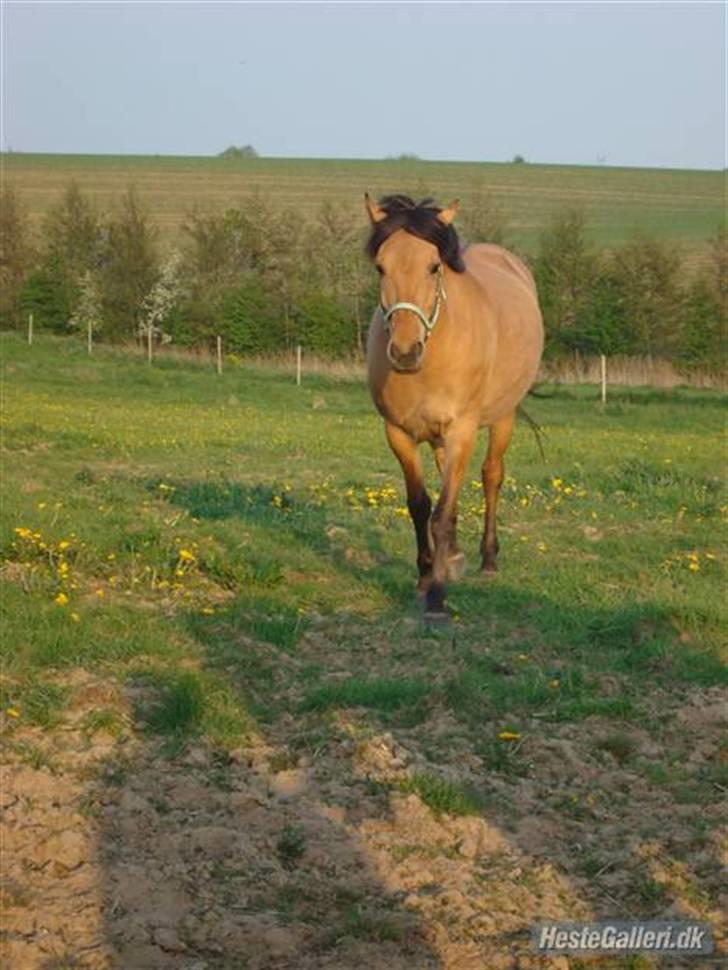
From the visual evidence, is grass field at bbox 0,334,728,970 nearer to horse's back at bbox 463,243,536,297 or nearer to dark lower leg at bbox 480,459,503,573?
dark lower leg at bbox 480,459,503,573

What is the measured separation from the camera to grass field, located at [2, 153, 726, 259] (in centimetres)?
7438

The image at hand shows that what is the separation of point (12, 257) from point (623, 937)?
46907 millimetres

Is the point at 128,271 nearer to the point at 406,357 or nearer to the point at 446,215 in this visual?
the point at 446,215

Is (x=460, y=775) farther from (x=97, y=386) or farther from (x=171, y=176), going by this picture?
(x=171, y=176)

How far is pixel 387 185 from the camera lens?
84312mm

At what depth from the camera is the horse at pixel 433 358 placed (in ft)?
27.6

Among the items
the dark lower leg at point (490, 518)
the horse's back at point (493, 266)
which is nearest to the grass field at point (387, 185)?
the horse's back at point (493, 266)

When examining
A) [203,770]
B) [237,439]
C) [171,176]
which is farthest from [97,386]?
[171,176]

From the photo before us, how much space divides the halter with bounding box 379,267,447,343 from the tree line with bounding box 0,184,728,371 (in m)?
29.5

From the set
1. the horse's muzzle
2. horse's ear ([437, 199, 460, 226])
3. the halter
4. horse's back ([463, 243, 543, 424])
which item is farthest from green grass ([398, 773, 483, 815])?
horse's back ([463, 243, 543, 424])

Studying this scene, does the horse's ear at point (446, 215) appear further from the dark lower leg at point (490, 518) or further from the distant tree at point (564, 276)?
the distant tree at point (564, 276)

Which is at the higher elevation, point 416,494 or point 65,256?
point 65,256

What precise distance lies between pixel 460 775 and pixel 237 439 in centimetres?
1402

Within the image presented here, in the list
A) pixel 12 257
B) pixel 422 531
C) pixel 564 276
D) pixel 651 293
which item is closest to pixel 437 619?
pixel 422 531
